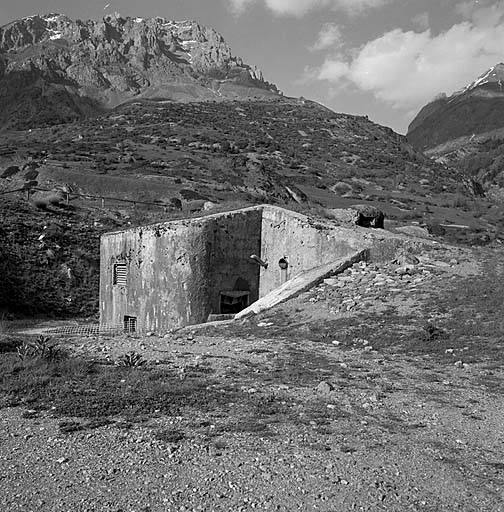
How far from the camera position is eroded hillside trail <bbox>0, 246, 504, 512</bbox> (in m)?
4.46

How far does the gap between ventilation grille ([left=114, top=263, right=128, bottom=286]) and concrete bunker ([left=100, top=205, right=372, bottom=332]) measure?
0.03 meters

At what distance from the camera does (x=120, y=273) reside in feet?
56.4

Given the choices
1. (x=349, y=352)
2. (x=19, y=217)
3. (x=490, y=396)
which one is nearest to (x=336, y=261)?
(x=349, y=352)

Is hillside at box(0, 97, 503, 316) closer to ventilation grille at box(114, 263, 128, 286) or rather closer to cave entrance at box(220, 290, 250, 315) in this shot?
ventilation grille at box(114, 263, 128, 286)

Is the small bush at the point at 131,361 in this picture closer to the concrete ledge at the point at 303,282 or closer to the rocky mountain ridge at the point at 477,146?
the concrete ledge at the point at 303,282

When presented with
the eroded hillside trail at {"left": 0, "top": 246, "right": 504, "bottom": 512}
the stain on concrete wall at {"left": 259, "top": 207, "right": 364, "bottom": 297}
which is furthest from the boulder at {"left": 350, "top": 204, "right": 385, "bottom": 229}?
the eroded hillside trail at {"left": 0, "top": 246, "right": 504, "bottom": 512}

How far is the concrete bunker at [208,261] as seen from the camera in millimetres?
15531

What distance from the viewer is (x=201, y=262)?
50.8 feet

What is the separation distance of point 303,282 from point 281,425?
8.56 m

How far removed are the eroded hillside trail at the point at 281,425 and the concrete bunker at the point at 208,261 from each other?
15.2 ft

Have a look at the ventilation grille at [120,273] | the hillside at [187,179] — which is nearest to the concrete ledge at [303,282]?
the ventilation grille at [120,273]

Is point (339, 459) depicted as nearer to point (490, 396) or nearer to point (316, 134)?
point (490, 396)

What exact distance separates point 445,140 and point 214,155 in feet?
472

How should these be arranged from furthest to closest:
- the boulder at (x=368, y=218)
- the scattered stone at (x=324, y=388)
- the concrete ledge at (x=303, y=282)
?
the boulder at (x=368, y=218)
the concrete ledge at (x=303, y=282)
the scattered stone at (x=324, y=388)
